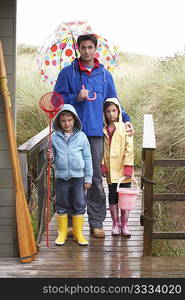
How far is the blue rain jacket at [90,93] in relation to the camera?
5.23 meters

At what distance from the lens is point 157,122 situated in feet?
30.1

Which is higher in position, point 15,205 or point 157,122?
point 157,122

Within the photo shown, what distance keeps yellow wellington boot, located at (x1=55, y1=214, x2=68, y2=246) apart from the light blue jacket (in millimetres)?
361

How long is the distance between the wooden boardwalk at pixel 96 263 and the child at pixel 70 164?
0.18 meters

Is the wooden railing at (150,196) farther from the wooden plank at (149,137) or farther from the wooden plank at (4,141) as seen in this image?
the wooden plank at (4,141)

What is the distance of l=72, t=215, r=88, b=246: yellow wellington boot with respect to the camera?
524 cm

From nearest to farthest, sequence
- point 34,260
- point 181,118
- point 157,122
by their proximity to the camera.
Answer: point 34,260 < point 181,118 < point 157,122

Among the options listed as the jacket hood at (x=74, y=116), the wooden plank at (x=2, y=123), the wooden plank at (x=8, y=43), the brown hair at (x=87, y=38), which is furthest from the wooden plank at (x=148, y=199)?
the wooden plank at (x=8, y=43)

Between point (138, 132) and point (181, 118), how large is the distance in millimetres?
850

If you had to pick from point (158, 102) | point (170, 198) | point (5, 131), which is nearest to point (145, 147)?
point (170, 198)

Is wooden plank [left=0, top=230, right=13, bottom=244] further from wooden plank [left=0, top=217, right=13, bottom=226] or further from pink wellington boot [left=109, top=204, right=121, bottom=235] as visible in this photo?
pink wellington boot [left=109, top=204, right=121, bottom=235]

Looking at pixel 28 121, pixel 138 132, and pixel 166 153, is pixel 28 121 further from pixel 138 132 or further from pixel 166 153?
pixel 166 153

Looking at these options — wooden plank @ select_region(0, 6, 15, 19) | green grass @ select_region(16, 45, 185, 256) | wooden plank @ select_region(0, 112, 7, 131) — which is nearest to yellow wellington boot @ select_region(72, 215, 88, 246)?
wooden plank @ select_region(0, 112, 7, 131)

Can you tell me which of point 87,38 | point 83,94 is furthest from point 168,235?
point 87,38
